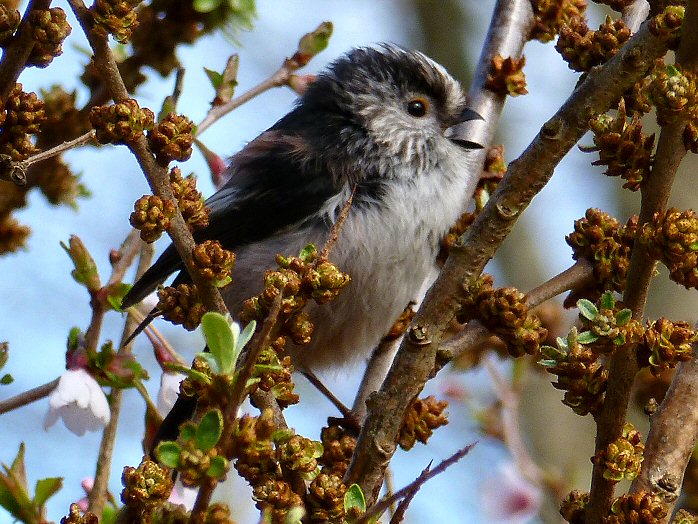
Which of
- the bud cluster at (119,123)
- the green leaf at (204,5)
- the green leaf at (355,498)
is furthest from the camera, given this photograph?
the green leaf at (204,5)

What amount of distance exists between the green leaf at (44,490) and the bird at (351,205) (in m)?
0.86

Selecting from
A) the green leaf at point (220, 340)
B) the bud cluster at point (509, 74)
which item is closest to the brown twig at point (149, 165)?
the green leaf at point (220, 340)

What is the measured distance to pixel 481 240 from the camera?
1716 mm

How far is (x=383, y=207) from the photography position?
2900 mm

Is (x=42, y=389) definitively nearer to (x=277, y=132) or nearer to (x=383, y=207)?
(x=383, y=207)

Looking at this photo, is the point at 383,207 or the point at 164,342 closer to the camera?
the point at 164,342

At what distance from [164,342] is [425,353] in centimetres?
98

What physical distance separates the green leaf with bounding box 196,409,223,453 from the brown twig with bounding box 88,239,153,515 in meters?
0.84

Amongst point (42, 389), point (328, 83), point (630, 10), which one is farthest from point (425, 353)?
point (328, 83)

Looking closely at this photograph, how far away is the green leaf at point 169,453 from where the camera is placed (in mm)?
1255

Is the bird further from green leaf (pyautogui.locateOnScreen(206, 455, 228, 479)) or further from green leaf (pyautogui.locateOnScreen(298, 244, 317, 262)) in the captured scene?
green leaf (pyautogui.locateOnScreen(206, 455, 228, 479))

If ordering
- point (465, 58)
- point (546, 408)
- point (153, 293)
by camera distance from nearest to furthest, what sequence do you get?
1. point (153, 293)
2. point (546, 408)
3. point (465, 58)

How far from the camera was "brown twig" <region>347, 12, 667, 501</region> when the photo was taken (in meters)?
1.64

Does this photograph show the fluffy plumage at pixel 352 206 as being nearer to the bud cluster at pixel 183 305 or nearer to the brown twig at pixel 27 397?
the brown twig at pixel 27 397
